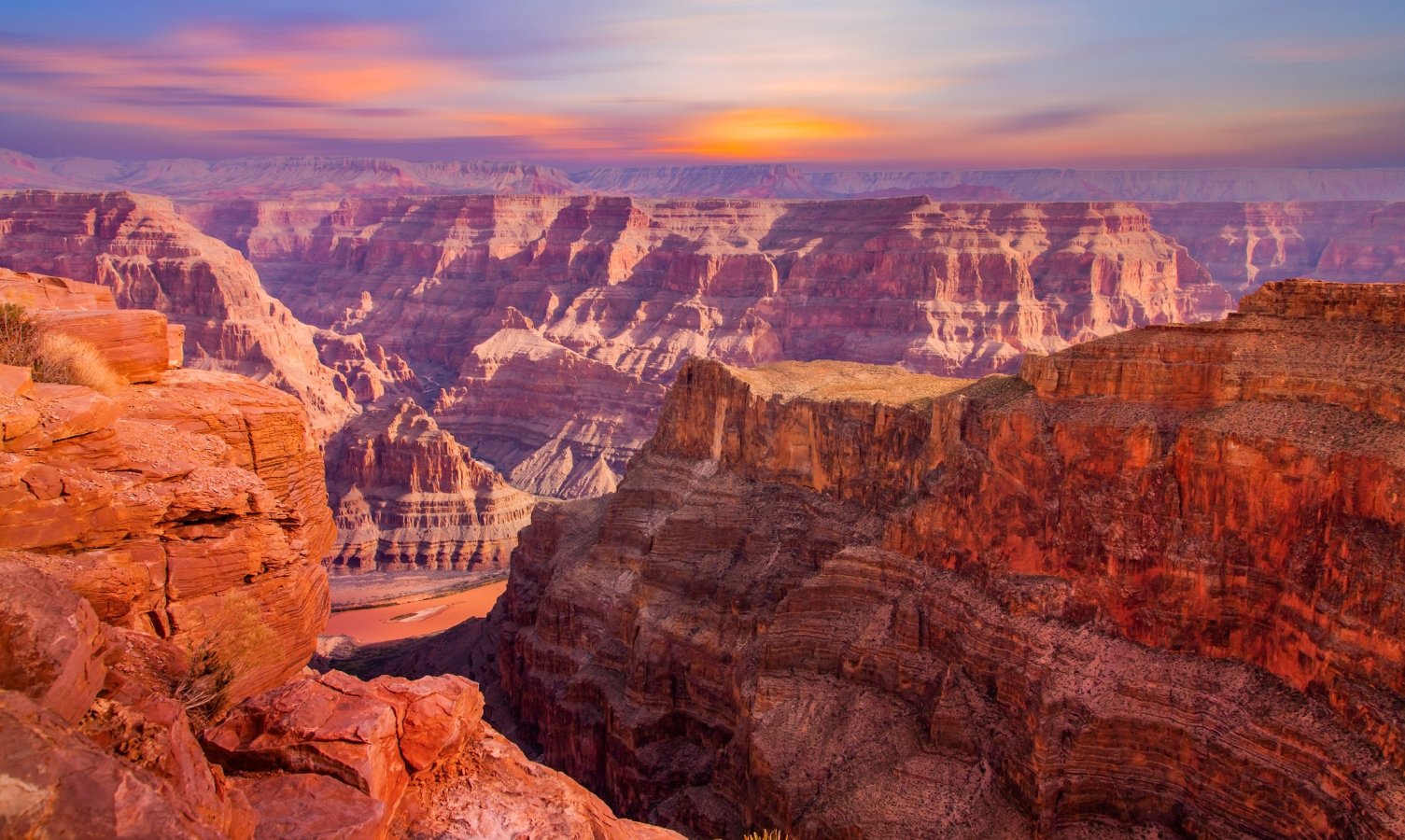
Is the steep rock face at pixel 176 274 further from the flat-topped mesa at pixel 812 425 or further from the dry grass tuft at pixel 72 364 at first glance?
the dry grass tuft at pixel 72 364

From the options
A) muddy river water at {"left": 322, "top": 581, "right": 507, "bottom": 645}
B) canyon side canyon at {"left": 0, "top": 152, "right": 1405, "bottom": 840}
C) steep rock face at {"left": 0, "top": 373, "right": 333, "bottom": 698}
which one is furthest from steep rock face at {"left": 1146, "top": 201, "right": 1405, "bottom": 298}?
steep rock face at {"left": 0, "top": 373, "right": 333, "bottom": 698}

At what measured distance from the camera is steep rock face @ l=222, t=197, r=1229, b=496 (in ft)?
351

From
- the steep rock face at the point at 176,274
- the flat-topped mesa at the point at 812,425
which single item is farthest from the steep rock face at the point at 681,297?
the flat-topped mesa at the point at 812,425

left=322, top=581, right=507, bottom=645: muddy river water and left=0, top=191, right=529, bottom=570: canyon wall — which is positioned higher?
left=0, top=191, right=529, bottom=570: canyon wall

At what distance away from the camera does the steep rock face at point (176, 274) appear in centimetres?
10231

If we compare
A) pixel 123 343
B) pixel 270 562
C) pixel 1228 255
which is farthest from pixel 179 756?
pixel 1228 255

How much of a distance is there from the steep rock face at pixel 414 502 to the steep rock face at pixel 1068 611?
3977 cm

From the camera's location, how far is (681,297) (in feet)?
429

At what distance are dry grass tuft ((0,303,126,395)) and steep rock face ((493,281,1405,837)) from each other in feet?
62.0

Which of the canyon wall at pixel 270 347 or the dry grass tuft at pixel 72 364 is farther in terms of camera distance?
the canyon wall at pixel 270 347

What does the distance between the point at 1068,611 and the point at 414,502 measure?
191ft

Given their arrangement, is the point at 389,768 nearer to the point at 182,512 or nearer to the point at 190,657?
the point at 190,657

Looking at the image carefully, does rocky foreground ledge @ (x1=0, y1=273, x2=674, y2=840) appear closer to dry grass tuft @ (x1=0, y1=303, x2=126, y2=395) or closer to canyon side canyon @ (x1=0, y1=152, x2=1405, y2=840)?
canyon side canyon @ (x1=0, y1=152, x2=1405, y2=840)

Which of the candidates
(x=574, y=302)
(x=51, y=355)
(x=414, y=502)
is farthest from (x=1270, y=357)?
(x=574, y=302)
